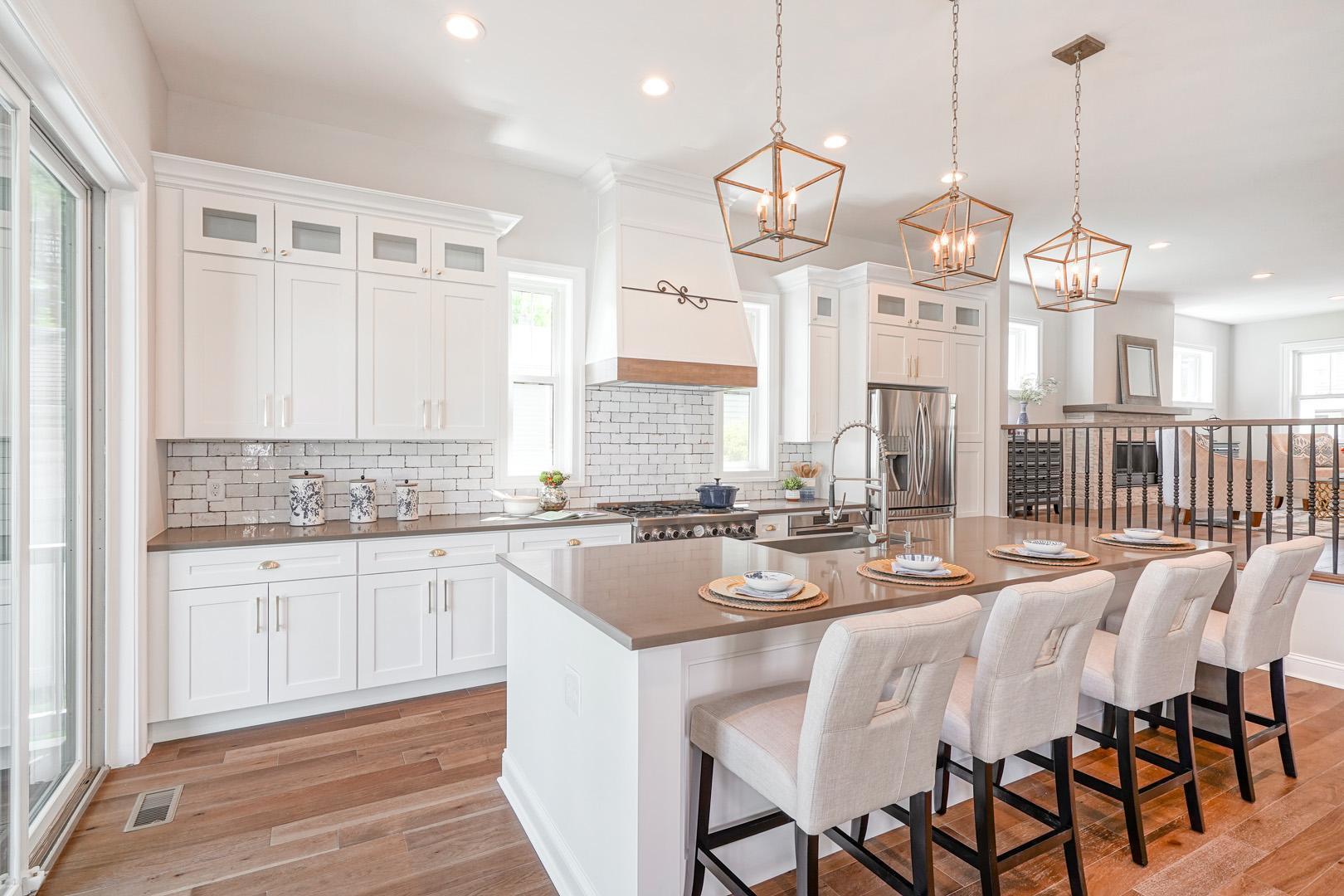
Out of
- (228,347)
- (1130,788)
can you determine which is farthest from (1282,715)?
(228,347)

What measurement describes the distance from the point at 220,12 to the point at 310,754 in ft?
9.95

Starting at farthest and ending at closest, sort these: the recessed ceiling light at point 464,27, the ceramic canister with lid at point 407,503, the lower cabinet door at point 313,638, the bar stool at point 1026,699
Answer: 1. the ceramic canister with lid at point 407,503
2. the lower cabinet door at point 313,638
3. the recessed ceiling light at point 464,27
4. the bar stool at point 1026,699

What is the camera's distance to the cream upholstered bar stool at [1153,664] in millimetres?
2057

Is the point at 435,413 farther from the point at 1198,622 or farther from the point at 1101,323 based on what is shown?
the point at 1101,323

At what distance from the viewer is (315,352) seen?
3.43 metres

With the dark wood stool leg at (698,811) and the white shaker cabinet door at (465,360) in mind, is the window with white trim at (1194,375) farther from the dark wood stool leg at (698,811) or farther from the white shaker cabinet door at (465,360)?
the dark wood stool leg at (698,811)

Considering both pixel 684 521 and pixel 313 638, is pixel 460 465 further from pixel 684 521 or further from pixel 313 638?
pixel 684 521

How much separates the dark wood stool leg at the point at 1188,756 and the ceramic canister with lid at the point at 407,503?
345 centimetres

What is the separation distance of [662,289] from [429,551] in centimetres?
206

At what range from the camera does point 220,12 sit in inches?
108

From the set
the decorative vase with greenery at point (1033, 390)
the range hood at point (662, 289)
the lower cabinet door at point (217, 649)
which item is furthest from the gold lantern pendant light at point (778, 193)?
the decorative vase with greenery at point (1033, 390)

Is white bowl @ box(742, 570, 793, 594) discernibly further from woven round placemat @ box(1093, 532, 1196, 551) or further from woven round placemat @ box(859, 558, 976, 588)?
woven round placemat @ box(1093, 532, 1196, 551)

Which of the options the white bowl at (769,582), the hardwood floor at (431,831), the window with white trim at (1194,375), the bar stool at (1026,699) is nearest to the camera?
the bar stool at (1026,699)

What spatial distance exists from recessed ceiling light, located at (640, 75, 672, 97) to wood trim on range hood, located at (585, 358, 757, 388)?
Result: 4.63 feet
